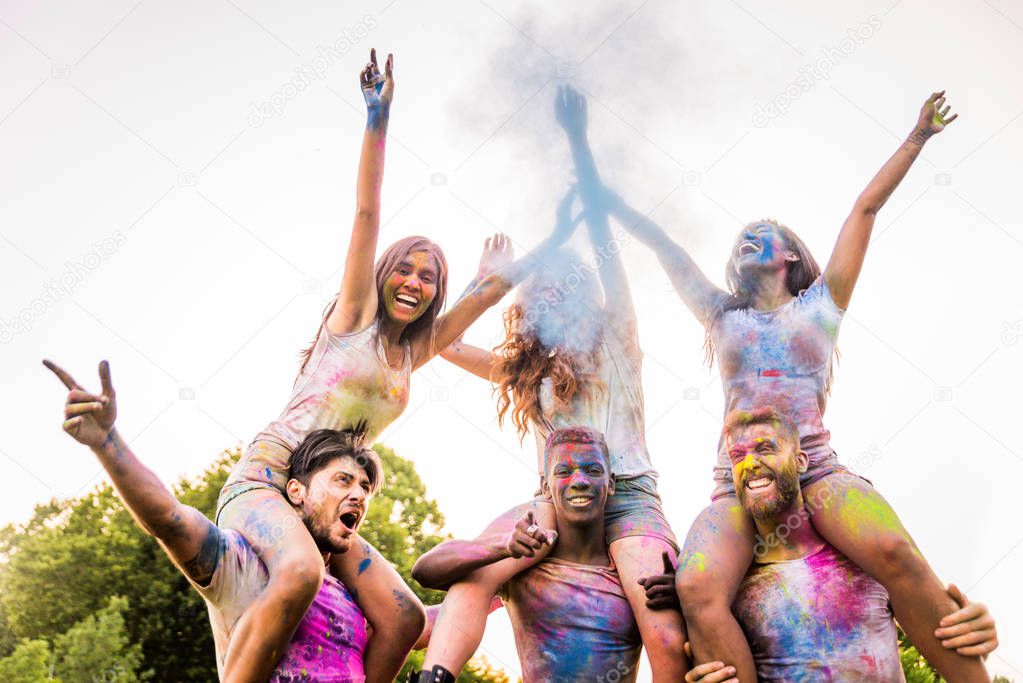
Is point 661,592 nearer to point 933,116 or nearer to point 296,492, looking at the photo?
point 296,492

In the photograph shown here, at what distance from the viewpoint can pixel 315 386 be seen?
643 cm

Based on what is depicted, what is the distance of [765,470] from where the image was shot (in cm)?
574

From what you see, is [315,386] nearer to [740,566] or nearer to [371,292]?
Result: [371,292]

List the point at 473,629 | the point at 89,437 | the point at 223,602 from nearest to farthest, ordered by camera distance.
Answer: the point at 89,437, the point at 223,602, the point at 473,629

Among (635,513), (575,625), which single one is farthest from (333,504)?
(635,513)

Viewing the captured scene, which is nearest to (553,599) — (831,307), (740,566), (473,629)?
(473,629)

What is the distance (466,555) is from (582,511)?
0.76 metres

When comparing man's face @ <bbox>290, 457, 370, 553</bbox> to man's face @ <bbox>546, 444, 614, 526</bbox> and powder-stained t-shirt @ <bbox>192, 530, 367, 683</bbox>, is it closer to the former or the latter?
powder-stained t-shirt @ <bbox>192, 530, 367, 683</bbox>

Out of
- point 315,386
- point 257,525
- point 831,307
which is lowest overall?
point 257,525

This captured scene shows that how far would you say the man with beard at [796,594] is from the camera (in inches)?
220

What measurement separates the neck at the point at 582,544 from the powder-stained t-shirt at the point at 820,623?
0.92 m

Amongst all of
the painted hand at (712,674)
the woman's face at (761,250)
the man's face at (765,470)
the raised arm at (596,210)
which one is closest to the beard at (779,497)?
the man's face at (765,470)

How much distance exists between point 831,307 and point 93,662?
612 inches

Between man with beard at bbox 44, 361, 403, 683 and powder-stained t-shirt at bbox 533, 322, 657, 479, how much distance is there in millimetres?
1288
